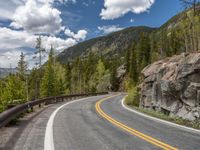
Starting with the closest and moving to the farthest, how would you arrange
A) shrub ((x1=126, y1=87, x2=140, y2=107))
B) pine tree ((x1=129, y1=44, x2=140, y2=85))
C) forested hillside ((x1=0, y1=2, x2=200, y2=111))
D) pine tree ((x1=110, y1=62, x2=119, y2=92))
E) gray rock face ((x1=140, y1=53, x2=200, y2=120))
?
1. gray rock face ((x1=140, y1=53, x2=200, y2=120))
2. shrub ((x1=126, y1=87, x2=140, y2=107))
3. forested hillside ((x1=0, y1=2, x2=200, y2=111))
4. pine tree ((x1=129, y1=44, x2=140, y2=85))
5. pine tree ((x1=110, y1=62, x2=119, y2=92))

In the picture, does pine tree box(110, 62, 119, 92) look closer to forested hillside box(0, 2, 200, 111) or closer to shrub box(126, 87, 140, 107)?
forested hillside box(0, 2, 200, 111)

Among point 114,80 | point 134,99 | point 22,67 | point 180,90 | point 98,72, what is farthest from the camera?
point 98,72

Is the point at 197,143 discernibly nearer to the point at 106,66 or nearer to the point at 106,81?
the point at 106,81

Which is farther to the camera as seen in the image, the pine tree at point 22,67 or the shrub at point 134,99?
the pine tree at point 22,67

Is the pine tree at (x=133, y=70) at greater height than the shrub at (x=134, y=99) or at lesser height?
greater

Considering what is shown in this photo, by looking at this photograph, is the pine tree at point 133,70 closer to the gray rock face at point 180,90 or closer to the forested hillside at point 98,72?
the forested hillside at point 98,72

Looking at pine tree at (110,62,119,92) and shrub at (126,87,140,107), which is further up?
pine tree at (110,62,119,92)

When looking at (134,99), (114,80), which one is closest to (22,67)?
(114,80)

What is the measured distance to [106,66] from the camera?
97.2m

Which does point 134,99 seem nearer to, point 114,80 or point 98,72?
point 114,80

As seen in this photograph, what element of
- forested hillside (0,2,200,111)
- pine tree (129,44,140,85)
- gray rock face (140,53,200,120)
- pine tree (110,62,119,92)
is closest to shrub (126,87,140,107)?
gray rock face (140,53,200,120)

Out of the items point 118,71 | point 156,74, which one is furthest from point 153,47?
point 156,74

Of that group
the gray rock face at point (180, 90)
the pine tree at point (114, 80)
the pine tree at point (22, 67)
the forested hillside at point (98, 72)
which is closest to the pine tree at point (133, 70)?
the forested hillside at point (98, 72)

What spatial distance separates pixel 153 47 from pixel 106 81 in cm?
1905
